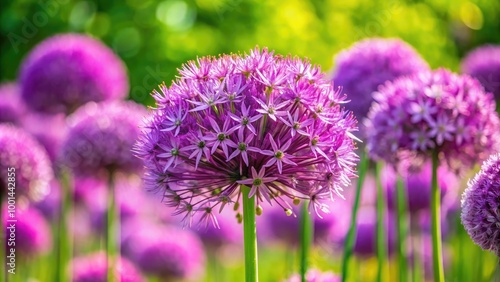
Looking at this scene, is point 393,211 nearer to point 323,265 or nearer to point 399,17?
point 323,265

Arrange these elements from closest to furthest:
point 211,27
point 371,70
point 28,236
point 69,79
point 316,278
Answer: point 316,278 < point 371,70 < point 69,79 < point 28,236 < point 211,27

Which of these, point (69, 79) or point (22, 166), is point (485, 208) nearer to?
point (22, 166)

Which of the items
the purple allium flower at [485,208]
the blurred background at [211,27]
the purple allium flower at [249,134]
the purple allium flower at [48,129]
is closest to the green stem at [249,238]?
the purple allium flower at [249,134]

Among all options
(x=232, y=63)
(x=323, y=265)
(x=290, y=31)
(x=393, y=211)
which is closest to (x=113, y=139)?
(x=232, y=63)

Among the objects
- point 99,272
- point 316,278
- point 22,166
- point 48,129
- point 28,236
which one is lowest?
point 316,278

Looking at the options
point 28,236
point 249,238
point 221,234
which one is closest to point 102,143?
point 28,236

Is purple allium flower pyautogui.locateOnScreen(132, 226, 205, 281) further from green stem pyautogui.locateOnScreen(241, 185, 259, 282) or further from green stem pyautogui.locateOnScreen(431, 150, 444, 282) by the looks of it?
green stem pyautogui.locateOnScreen(241, 185, 259, 282)
